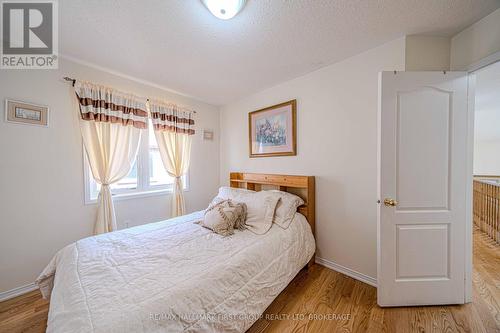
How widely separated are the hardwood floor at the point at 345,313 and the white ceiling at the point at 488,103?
1.98 metres

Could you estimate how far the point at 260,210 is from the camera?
2066 millimetres

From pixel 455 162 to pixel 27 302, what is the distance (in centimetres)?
396

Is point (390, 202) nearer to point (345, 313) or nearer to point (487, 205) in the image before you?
point (345, 313)

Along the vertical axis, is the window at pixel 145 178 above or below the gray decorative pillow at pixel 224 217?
above

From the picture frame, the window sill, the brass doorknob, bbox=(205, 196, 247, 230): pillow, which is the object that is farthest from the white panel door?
the picture frame

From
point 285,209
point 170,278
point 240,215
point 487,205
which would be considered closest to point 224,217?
point 240,215

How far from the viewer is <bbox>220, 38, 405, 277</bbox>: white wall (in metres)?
1.87

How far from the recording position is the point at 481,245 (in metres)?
2.69

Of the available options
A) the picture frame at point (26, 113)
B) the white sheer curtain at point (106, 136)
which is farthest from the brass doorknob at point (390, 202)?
the picture frame at point (26, 113)

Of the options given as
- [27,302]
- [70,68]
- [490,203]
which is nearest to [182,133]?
[70,68]

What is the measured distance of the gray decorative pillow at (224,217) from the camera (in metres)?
1.85

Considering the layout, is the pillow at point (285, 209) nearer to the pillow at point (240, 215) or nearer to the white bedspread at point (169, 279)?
the white bedspread at point (169, 279)

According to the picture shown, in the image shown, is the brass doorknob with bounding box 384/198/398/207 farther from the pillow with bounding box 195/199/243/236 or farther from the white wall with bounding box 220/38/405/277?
the pillow with bounding box 195/199/243/236

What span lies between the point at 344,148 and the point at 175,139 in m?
2.37
